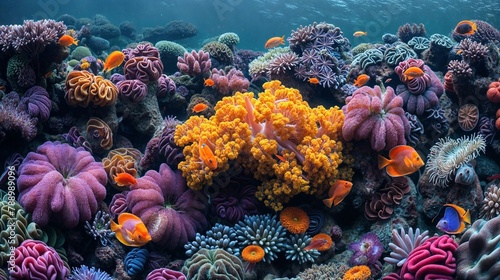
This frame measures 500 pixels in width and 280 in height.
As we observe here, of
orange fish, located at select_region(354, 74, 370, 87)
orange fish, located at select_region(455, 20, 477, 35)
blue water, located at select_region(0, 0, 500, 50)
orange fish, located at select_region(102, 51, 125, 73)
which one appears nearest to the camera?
orange fish, located at select_region(102, 51, 125, 73)

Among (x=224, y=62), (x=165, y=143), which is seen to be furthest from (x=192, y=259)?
(x=224, y=62)

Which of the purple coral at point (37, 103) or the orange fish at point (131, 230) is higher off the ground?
the purple coral at point (37, 103)

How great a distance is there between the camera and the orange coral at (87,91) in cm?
520

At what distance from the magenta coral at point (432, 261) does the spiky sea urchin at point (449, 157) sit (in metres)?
1.29

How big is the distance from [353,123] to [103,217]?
11.8 ft

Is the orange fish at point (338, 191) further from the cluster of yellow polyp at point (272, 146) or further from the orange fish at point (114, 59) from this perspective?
the orange fish at point (114, 59)

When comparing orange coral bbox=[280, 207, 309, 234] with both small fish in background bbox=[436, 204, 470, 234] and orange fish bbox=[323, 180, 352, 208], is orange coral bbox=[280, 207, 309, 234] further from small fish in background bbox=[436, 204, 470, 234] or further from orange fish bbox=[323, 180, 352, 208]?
small fish in background bbox=[436, 204, 470, 234]

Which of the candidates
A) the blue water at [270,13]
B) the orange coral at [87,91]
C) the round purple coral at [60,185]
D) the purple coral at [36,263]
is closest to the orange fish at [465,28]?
the orange coral at [87,91]

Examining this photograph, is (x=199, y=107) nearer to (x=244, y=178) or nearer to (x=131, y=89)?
(x=131, y=89)

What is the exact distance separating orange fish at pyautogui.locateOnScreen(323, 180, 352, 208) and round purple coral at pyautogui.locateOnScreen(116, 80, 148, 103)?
359 cm

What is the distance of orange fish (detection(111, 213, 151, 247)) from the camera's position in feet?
12.3

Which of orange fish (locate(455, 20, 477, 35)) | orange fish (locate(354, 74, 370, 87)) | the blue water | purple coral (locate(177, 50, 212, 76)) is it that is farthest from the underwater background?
the blue water

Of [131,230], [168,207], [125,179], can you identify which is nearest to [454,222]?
[168,207]

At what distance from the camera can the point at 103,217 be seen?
14.6 ft
